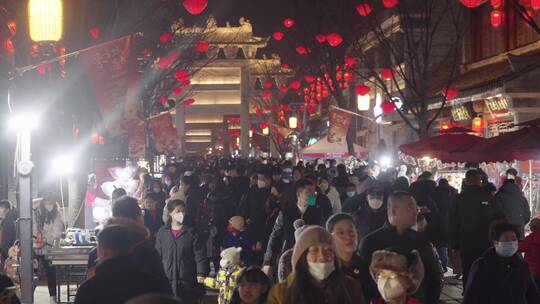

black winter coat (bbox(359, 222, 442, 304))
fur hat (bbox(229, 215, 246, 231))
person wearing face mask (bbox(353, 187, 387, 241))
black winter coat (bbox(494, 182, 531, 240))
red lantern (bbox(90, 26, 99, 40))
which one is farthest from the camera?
red lantern (bbox(90, 26, 99, 40))

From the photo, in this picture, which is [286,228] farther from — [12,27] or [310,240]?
[12,27]

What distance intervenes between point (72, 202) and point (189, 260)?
22.3 feet

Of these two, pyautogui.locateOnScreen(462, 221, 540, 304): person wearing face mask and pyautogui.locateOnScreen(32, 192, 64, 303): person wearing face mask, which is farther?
pyautogui.locateOnScreen(32, 192, 64, 303): person wearing face mask

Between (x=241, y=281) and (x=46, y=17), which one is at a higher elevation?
(x=46, y=17)

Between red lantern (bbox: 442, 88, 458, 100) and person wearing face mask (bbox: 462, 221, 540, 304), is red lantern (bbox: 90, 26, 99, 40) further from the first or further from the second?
person wearing face mask (bbox: 462, 221, 540, 304)

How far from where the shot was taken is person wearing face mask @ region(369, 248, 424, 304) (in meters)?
5.07

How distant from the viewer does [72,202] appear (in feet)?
53.0

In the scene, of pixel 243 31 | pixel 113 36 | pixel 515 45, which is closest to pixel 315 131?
pixel 243 31

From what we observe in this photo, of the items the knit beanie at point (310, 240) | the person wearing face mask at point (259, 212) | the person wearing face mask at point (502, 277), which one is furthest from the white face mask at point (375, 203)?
the knit beanie at point (310, 240)

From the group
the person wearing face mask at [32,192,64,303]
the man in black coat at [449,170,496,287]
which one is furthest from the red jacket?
the person wearing face mask at [32,192,64,303]

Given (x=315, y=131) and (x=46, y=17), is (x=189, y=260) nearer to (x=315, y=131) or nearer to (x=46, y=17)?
(x=46, y=17)

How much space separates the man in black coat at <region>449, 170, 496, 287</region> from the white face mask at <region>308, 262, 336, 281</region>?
261 inches

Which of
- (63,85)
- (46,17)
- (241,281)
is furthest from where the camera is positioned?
(63,85)

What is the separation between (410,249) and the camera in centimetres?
639
